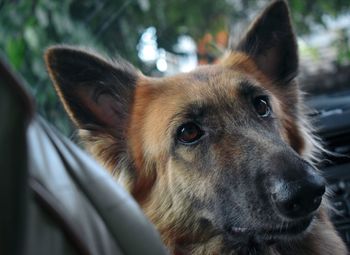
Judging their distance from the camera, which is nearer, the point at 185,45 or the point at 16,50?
the point at 16,50

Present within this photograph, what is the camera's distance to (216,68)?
99.7 inches

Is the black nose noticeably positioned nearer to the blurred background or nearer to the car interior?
the car interior

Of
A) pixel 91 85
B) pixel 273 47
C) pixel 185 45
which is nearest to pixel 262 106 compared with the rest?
pixel 273 47

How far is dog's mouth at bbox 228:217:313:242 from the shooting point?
1.91 meters

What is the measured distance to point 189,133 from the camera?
224 cm

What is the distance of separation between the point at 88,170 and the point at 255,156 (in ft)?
3.62

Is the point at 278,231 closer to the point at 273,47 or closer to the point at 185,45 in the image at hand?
the point at 273,47

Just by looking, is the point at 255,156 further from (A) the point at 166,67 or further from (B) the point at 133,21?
(B) the point at 133,21

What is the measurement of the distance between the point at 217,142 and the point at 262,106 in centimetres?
34

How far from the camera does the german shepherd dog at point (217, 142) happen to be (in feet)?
6.28

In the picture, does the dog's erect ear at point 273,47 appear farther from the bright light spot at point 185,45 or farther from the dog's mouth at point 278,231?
the bright light spot at point 185,45

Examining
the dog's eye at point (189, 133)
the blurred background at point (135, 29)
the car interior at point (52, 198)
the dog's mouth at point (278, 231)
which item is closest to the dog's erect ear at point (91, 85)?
the blurred background at point (135, 29)

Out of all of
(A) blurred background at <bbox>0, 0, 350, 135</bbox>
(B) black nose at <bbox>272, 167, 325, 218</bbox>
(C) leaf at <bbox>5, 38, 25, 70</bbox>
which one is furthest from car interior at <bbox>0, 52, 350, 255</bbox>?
(C) leaf at <bbox>5, 38, 25, 70</bbox>

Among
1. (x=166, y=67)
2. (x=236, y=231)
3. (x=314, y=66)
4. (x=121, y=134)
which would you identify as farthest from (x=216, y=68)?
(x=314, y=66)
